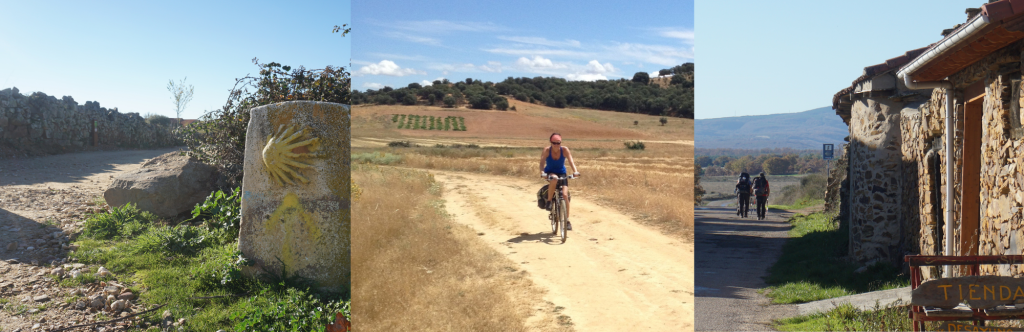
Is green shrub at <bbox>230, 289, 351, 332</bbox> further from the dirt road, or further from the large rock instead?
the large rock

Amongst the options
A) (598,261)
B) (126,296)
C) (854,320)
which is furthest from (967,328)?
(126,296)

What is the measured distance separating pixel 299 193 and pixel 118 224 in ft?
18.3

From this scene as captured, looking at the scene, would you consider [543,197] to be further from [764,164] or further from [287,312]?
[764,164]

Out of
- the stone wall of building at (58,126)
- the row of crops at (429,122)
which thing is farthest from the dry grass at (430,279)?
the stone wall of building at (58,126)

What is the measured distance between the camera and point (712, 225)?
21.1m

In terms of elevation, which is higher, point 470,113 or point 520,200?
point 470,113

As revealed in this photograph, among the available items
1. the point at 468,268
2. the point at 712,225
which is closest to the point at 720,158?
the point at 712,225

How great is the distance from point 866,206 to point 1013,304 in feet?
22.8

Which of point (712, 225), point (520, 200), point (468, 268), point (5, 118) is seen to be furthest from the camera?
point (712, 225)

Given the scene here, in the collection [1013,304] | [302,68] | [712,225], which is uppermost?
[302,68]

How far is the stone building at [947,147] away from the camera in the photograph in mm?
4871

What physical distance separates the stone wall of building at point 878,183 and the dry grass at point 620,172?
3945 millimetres

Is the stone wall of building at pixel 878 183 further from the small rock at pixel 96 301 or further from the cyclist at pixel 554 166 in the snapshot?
the small rock at pixel 96 301

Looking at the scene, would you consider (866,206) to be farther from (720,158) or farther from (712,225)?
(720,158)
